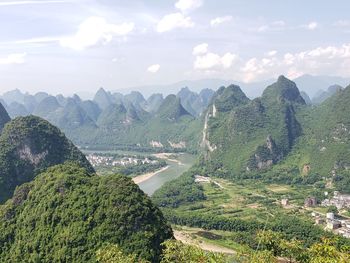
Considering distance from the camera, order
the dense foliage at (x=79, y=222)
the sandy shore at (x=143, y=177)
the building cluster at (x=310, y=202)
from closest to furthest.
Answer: the dense foliage at (x=79, y=222) < the building cluster at (x=310, y=202) < the sandy shore at (x=143, y=177)

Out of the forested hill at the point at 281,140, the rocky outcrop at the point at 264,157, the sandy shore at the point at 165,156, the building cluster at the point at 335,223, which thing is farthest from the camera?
the sandy shore at the point at 165,156

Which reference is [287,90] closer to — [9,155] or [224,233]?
[224,233]

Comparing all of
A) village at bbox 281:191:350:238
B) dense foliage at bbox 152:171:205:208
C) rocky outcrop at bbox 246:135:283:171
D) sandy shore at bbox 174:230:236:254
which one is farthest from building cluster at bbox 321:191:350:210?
sandy shore at bbox 174:230:236:254

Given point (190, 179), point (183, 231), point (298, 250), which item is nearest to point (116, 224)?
point (298, 250)

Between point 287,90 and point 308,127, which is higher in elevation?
point 287,90

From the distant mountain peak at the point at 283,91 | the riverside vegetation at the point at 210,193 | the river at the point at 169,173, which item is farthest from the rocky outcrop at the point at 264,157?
the distant mountain peak at the point at 283,91

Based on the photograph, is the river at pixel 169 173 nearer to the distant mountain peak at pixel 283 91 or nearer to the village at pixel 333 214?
the distant mountain peak at pixel 283 91
